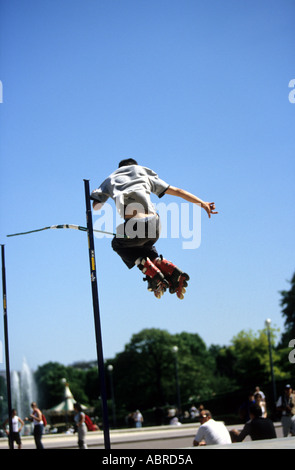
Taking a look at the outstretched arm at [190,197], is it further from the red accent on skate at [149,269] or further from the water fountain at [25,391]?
the water fountain at [25,391]

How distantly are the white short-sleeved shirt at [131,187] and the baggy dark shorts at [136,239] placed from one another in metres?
0.16

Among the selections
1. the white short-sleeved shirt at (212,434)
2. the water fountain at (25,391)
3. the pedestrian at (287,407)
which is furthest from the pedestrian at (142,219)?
the water fountain at (25,391)

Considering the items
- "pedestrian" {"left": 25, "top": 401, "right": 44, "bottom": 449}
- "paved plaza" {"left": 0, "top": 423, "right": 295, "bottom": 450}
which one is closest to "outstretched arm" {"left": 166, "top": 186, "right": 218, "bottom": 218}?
"paved plaza" {"left": 0, "top": 423, "right": 295, "bottom": 450}

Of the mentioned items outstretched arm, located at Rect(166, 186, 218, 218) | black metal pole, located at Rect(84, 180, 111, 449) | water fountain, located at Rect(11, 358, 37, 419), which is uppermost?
outstretched arm, located at Rect(166, 186, 218, 218)

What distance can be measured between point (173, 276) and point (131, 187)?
1.13 meters

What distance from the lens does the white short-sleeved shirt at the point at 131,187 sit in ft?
21.1

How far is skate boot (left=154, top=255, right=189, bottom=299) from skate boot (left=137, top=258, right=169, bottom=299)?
0.27 ft

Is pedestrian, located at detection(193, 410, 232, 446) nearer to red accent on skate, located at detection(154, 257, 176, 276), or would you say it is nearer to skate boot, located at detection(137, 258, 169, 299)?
skate boot, located at detection(137, 258, 169, 299)

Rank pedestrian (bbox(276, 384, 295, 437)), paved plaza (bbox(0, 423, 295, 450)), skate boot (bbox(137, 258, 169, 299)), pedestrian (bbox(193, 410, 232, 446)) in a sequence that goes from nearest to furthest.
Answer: skate boot (bbox(137, 258, 169, 299)) → pedestrian (bbox(193, 410, 232, 446)) → pedestrian (bbox(276, 384, 295, 437)) → paved plaza (bbox(0, 423, 295, 450))

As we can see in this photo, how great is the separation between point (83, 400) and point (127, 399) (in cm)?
2902

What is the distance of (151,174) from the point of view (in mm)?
6812

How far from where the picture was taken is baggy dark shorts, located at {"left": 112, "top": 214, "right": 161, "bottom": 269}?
6.40m
